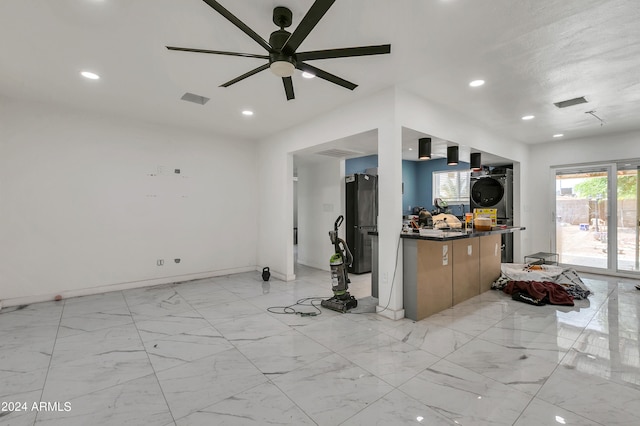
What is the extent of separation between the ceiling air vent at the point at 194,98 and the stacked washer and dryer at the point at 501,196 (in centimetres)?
634

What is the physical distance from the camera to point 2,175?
397 centimetres

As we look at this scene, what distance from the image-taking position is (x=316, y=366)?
2.45 meters

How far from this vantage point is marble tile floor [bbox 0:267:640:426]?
1.89 meters

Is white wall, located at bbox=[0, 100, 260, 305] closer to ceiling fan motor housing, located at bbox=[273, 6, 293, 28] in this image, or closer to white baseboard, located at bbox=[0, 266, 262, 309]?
white baseboard, located at bbox=[0, 266, 262, 309]

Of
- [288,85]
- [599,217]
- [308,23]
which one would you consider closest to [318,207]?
[288,85]

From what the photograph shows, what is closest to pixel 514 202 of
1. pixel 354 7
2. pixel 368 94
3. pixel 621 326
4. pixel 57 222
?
pixel 621 326

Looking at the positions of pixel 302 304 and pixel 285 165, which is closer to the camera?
pixel 302 304

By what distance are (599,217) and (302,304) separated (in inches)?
256

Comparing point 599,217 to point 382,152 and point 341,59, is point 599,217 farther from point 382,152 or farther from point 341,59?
point 341,59

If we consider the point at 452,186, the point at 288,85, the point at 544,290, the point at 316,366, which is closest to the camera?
the point at 316,366

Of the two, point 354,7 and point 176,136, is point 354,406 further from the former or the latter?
point 176,136

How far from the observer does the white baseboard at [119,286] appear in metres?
4.08

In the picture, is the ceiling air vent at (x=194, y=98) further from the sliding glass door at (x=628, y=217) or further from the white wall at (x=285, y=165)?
the sliding glass door at (x=628, y=217)

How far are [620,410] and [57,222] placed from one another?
6.49 m
